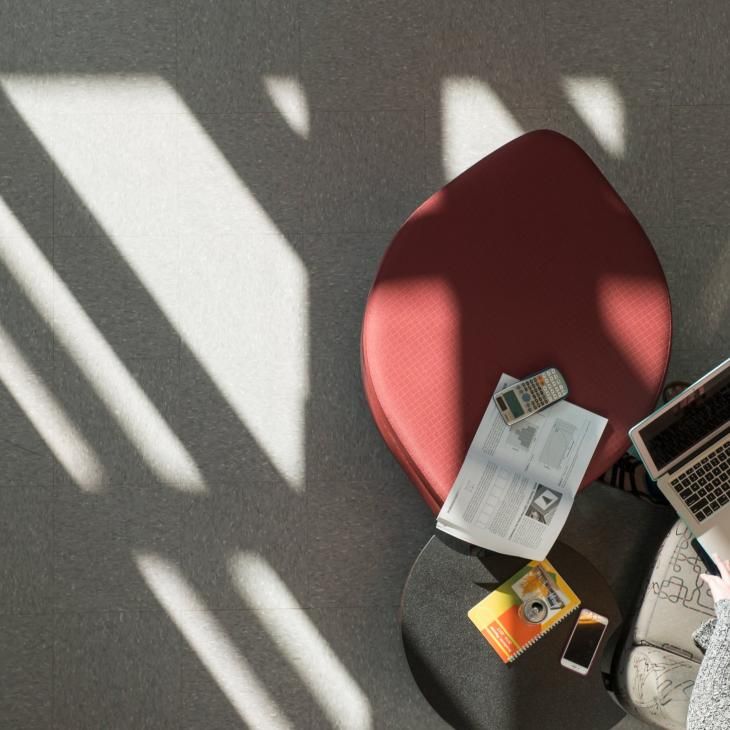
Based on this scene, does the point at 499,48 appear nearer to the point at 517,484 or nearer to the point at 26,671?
the point at 517,484

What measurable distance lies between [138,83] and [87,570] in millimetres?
1500

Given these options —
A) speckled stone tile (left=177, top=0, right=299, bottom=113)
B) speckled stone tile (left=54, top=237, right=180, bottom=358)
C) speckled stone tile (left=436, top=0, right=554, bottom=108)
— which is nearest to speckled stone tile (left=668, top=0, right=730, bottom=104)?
speckled stone tile (left=436, top=0, right=554, bottom=108)

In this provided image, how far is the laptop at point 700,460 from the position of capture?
196 cm

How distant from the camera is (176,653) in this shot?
2.35 m

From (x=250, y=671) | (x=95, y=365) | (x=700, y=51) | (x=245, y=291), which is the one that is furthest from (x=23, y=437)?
(x=700, y=51)

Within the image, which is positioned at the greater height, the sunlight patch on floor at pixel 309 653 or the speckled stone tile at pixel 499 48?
the speckled stone tile at pixel 499 48

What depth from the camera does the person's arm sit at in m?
1.71

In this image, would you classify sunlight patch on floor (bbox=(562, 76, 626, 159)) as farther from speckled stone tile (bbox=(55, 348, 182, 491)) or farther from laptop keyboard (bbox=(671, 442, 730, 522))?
speckled stone tile (bbox=(55, 348, 182, 491))

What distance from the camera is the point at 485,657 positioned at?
2035 mm

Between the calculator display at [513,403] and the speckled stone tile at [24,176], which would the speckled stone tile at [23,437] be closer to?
the speckled stone tile at [24,176]

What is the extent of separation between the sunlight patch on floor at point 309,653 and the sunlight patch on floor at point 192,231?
14.1 inches

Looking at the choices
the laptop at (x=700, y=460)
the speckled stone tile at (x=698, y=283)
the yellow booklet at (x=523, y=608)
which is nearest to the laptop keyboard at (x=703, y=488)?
the laptop at (x=700, y=460)

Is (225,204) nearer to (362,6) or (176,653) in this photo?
(362,6)

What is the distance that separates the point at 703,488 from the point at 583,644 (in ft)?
1.62
